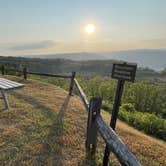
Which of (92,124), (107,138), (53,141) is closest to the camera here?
(107,138)

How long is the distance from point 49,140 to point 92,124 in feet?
3.67

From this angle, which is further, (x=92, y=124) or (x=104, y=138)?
(x=92, y=124)

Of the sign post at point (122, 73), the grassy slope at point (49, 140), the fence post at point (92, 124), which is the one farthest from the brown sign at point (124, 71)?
the grassy slope at point (49, 140)

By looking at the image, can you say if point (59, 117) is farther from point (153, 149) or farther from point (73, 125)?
point (153, 149)

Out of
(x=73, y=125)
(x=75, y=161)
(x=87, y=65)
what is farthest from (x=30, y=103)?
(x=87, y=65)

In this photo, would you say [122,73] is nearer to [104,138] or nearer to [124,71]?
[124,71]

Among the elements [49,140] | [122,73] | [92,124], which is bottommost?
[49,140]

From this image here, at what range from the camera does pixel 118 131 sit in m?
6.21

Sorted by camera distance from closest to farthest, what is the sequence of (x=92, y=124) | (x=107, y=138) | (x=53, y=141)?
1. (x=107, y=138)
2. (x=92, y=124)
3. (x=53, y=141)

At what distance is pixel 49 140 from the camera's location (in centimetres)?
481

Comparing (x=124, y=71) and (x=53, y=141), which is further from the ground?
(x=124, y=71)

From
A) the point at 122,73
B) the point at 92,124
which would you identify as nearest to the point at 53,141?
the point at 92,124

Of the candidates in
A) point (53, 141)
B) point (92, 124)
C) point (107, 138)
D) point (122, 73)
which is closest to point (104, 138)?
point (107, 138)

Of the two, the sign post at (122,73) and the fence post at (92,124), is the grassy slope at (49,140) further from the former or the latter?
the sign post at (122,73)
